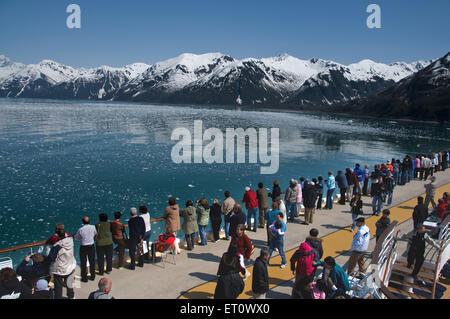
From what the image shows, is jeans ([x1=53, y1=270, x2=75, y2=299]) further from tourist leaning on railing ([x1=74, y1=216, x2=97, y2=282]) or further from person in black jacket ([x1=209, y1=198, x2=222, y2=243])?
person in black jacket ([x1=209, y1=198, x2=222, y2=243])

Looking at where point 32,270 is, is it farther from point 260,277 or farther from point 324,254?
point 324,254

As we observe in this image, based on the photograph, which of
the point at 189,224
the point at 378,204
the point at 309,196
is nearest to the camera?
the point at 189,224

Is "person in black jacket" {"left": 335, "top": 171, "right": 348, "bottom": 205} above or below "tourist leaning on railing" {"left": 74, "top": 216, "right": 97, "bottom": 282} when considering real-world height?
above

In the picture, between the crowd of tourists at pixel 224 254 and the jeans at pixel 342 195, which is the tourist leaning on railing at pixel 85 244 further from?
the jeans at pixel 342 195

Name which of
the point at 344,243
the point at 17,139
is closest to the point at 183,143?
the point at 17,139

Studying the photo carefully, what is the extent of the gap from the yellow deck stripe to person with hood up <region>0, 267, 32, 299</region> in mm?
3191

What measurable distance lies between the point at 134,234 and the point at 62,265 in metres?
2.03

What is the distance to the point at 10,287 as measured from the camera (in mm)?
5941

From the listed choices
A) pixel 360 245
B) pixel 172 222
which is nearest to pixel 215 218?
pixel 172 222

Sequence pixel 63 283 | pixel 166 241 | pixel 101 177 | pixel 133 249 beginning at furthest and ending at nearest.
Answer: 1. pixel 101 177
2. pixel 166 241
3. pixel 133 249
4. pixel 63 283

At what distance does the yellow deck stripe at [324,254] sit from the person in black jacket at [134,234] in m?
1.99

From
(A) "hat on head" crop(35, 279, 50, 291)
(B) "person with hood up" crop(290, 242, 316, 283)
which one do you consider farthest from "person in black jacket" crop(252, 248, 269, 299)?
(A) "hat on head" crop(35, 279, 50, 291)

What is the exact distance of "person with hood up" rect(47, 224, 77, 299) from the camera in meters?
6.78

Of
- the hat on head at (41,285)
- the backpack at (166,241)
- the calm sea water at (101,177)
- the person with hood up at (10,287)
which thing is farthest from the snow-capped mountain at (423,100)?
the person with hood up at (10,287)
